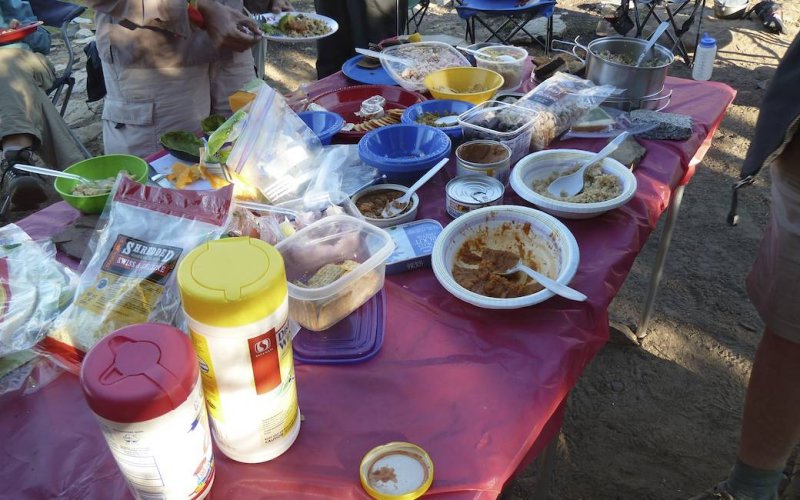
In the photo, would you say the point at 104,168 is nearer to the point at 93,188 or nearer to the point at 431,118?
the point at 93,188

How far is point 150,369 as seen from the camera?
63 centimetres

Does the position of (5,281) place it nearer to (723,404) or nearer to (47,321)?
(47,321)

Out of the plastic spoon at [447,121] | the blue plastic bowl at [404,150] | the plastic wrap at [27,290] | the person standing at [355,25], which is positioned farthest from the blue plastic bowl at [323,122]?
the person standing at [355,25]

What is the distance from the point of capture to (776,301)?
1.43 metres

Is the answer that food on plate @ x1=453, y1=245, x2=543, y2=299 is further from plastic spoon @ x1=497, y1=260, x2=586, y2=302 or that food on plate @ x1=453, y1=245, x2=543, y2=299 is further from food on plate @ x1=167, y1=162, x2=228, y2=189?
food on plate @ x1=167, y1=162, x2=228, y2=189

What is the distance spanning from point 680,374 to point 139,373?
7.59 ft

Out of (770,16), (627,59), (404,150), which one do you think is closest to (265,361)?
(404,150)

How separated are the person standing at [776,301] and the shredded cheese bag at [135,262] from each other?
1264 millimetres

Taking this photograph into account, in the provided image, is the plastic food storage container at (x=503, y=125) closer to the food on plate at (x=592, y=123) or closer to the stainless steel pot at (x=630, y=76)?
the food on plate at (x=592, y=123)

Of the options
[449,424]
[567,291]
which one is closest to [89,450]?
[449,424]

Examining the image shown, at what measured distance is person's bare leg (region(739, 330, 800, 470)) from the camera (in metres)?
1.44

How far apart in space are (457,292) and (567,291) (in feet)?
0.72

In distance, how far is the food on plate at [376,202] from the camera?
1.44 meters

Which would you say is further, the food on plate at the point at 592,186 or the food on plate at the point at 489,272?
the food on plate at the point at 592,186
